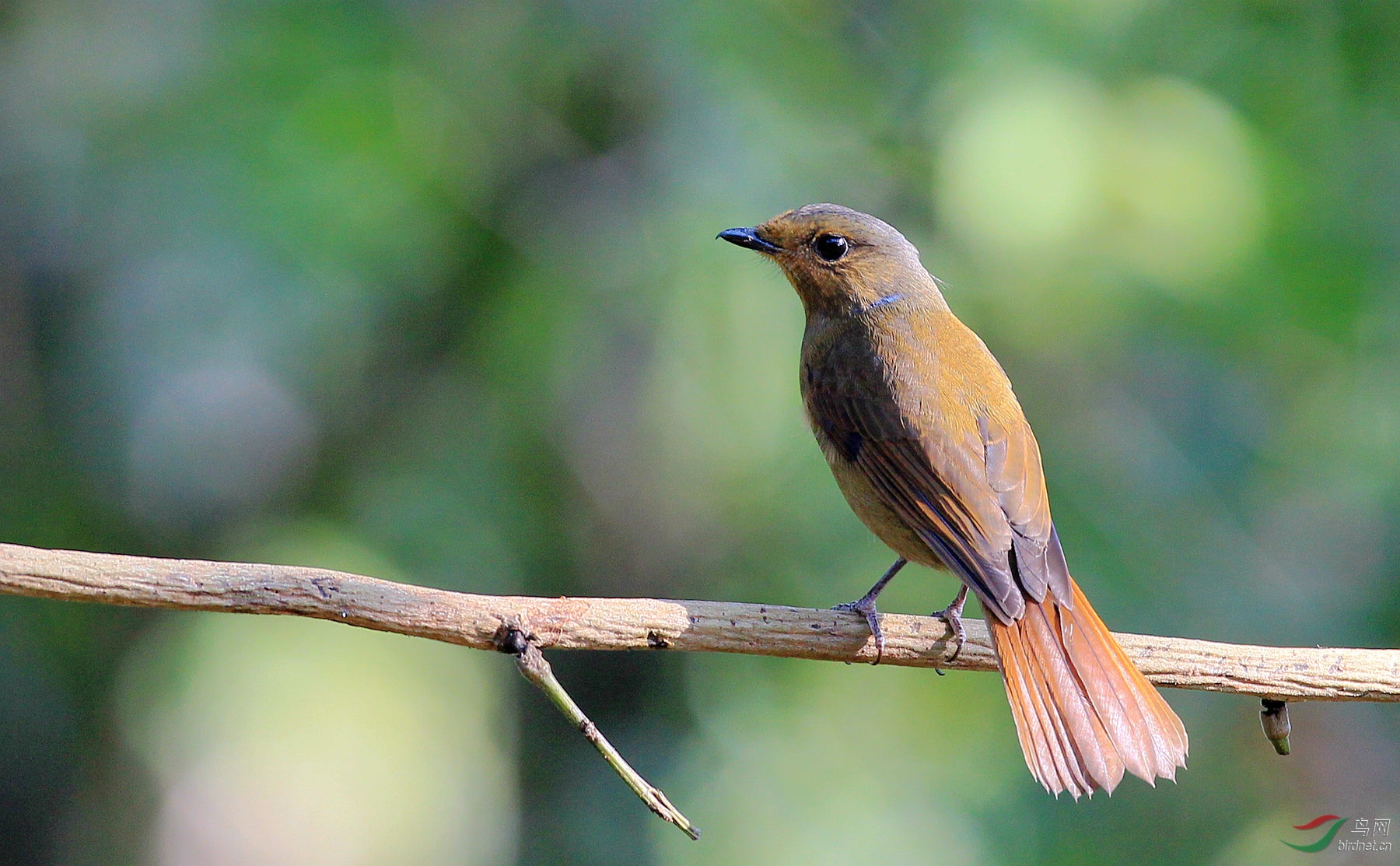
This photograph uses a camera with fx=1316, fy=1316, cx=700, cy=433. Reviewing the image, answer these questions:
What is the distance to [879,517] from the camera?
11.9 feet

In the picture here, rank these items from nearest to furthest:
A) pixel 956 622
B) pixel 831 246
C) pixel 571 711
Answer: pixel 571 711 → pixel 956 622 → pixel 831 246

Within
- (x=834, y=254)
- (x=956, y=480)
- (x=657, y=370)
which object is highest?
(x=834, y=254)

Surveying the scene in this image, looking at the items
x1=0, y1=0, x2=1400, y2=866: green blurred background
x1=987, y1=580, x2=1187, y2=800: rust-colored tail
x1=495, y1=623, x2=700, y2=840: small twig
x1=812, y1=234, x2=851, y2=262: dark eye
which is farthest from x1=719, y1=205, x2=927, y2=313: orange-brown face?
x1=495, y1=623, x2=700, y2=840: small twig

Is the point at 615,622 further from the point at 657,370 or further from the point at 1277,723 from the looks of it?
the point at 657,370

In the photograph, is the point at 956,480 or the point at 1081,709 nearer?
the point at 1081,709

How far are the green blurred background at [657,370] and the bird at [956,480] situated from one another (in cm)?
75

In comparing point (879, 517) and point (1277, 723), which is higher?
point (879, 517)

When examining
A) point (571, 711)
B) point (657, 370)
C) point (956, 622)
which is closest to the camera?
point (571, 711)

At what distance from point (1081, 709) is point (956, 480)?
67 centimetres

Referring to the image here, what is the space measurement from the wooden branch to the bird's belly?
0.28 metres

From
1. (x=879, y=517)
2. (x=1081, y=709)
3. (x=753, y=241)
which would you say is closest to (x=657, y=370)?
(x=753, y=241)

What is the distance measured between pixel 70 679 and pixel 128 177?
2.22 m

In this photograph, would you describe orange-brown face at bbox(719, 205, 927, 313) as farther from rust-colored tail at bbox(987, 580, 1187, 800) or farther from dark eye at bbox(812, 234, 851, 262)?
rust-colored tail at bbox(987, 580, 1187, 800)

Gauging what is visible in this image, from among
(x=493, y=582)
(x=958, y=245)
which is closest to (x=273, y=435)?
(x=493, y=582)
